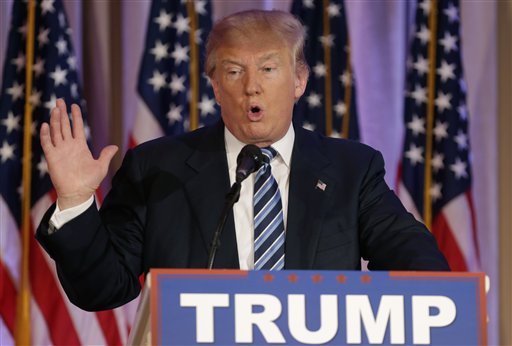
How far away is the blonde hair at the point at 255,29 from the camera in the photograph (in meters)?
2.52

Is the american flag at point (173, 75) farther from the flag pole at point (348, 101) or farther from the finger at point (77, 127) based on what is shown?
the finger at point (77, 127)

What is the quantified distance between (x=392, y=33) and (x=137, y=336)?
9.61 feet

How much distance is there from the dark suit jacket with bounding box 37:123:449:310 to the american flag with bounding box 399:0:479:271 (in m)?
1.81

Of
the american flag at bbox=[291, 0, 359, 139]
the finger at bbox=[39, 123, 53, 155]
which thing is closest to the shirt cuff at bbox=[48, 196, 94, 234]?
the finger at bbox=[39, 123, 53, 155]

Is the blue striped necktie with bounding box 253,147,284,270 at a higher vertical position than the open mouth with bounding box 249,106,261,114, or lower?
lower

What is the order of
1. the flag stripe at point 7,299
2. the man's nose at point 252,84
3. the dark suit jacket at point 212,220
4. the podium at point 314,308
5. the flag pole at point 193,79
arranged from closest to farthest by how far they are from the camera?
the podium at point 314,308 < the dark suit jacket at point 212,220 < the man's nose at point 252,84 < the flag stripe at point 7,299 < the flag pole at point 193,79

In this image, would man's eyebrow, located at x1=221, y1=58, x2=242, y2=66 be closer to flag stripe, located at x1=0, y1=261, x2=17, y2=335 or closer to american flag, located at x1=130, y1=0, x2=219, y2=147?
american flag, located at x1=130, y1=0, x2=219, y2=147

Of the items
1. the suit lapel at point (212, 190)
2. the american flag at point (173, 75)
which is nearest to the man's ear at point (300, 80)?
the suit lapel at point (212, 190)

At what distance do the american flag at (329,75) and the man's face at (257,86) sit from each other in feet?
6.04

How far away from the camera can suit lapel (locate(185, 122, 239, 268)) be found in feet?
7.75

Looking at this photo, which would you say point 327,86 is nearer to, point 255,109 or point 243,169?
point 255,109

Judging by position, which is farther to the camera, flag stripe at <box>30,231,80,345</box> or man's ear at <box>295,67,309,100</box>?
flag stripe at <box>30,231,80,345</box>

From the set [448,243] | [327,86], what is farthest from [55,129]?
[448,243]

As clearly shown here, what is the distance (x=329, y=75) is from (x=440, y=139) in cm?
60
